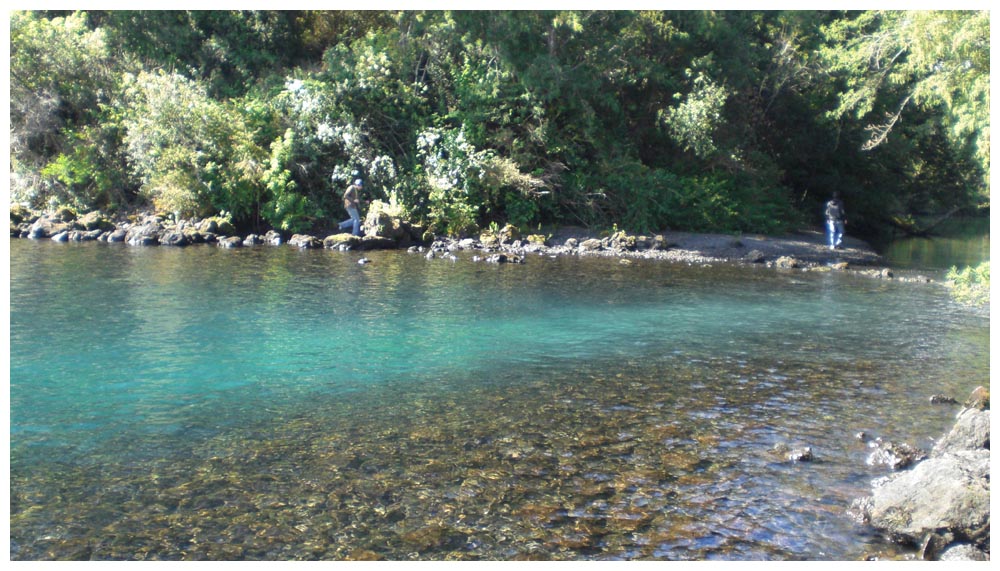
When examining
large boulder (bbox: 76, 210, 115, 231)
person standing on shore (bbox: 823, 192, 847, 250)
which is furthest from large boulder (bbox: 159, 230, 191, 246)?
person standing on shore (bbox: 823, 192, 847, 250)

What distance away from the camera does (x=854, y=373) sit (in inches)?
433

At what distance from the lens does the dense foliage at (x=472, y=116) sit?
27.7m

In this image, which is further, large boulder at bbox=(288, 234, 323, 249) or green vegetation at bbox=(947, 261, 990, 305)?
large boulder at bbox=(288, 234, 323, 249)

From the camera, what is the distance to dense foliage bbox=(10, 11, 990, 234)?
27.7 meters

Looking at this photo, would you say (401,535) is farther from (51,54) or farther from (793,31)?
(51,54)

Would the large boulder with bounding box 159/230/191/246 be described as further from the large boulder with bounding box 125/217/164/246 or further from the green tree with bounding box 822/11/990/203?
the green tree with bounding box 822/11/990/203

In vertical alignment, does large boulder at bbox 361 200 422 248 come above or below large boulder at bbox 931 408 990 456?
above

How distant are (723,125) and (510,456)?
80.2 ft

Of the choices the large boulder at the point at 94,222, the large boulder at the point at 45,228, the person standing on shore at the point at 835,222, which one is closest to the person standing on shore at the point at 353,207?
→ the large boulder at the point at 94,222

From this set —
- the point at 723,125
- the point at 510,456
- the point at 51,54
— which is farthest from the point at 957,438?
the point at 51,54

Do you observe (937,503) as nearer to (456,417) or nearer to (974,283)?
(456,417)

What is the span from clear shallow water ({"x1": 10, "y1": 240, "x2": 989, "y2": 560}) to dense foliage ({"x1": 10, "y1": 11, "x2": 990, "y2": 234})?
38.0 ft

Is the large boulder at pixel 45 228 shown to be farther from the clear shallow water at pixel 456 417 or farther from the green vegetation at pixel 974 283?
the green vegetation at pixel 974 283

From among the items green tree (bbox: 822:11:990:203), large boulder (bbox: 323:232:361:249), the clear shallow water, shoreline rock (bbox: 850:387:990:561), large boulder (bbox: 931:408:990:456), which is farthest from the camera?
large boulder (bbox: 323:232:361:249)
